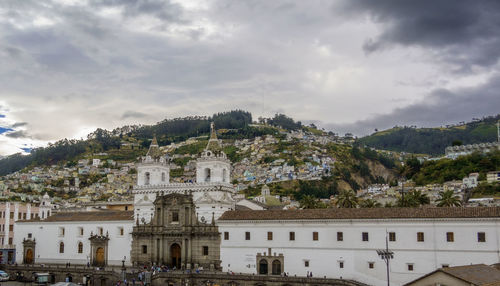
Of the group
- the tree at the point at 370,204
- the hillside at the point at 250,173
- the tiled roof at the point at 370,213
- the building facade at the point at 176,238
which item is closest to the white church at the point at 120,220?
the building facade at the point at 176,238

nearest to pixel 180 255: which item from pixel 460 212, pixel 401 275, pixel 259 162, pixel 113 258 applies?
pixel 113 258

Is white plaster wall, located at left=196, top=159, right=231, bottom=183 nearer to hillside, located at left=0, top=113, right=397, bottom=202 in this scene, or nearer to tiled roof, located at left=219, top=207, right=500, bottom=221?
tiled roof, located at left=219, top=207, right=500, bottom=221

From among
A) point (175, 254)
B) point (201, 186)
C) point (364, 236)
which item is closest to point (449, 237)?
point (364, 236)

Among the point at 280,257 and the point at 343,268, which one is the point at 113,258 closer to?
the point at 280,257

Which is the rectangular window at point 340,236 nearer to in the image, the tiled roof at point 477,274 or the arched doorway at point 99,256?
the tiled roof at point 477,274

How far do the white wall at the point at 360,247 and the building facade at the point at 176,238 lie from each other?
201 cm

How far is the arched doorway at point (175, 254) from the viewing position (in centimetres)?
5556

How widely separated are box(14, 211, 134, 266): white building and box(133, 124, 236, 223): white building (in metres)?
3.15

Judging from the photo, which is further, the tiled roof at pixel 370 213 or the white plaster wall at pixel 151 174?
the white plaster wall at pixel 151 174

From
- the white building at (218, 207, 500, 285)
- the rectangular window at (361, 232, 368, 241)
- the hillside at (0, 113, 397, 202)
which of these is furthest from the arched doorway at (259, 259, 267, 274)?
the hillside at (0, 113, 397, 202)

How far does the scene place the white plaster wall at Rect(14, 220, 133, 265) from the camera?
58.3 meters

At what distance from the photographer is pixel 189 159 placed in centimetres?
18138

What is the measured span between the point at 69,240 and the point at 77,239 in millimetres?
1262

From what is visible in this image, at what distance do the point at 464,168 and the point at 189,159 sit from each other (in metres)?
98.8
